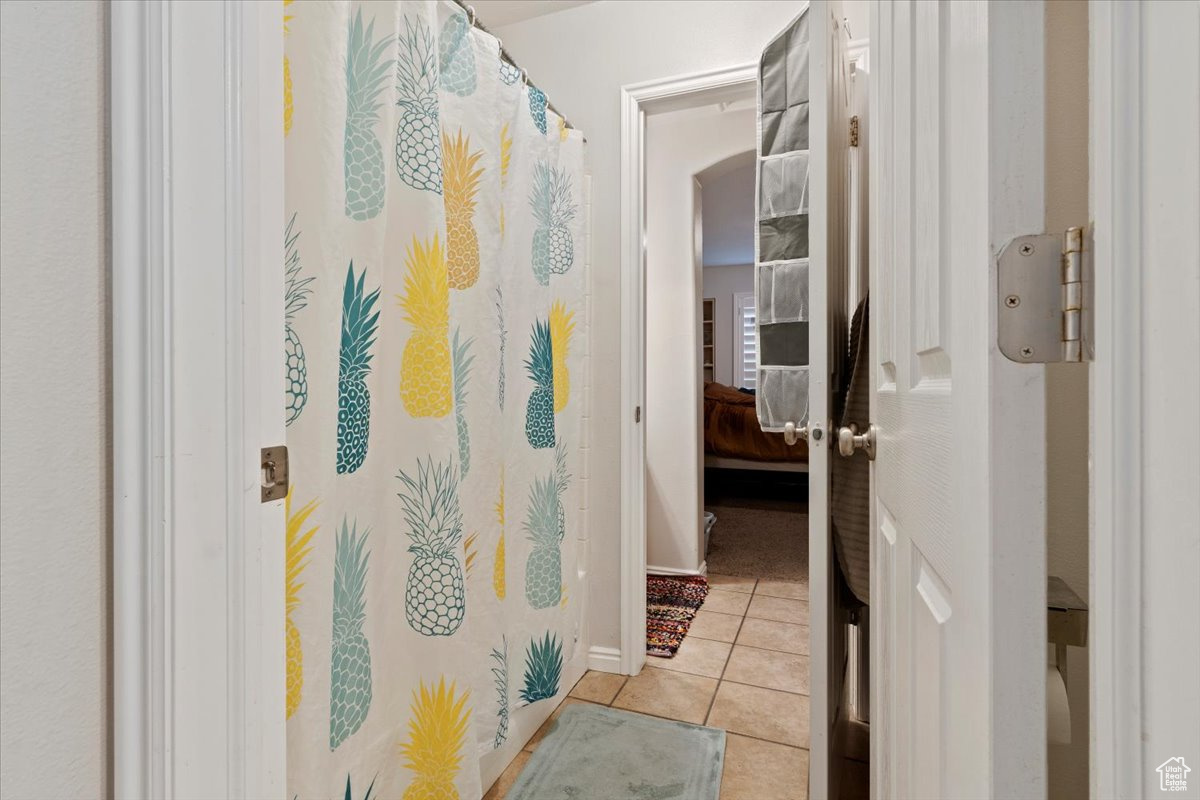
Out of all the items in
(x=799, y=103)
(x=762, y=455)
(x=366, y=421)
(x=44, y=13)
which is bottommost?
(x=762, y=455)

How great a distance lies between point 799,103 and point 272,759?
1.78 meters

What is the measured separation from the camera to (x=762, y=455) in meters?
4.69

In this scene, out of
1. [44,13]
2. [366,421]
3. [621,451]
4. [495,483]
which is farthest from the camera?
[621,451]

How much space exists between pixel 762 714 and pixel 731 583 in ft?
3.98

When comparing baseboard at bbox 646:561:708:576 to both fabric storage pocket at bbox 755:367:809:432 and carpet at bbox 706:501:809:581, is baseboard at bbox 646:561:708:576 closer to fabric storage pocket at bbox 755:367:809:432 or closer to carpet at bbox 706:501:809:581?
carpet at bbox 706:501:809:581

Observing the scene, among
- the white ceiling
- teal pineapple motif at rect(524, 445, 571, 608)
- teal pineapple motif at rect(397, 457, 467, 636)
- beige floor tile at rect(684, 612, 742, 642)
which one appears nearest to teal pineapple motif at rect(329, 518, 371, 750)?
teal pineapple motif at rect(397, 457, 467, 636)

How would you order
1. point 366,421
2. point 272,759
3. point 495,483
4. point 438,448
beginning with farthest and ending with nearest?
point 495,483
point 438,448
point 366,421
point 272,759

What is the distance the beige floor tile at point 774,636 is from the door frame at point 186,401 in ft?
6.81

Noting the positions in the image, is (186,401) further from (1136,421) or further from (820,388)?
(820,388)

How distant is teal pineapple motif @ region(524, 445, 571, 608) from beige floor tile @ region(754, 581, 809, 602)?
146 cm

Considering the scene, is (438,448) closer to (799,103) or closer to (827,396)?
(827,396)

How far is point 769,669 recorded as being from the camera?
2.11 m

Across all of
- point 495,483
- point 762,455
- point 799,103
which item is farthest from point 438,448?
point 762,455

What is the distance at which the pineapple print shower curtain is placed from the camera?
917 mm
